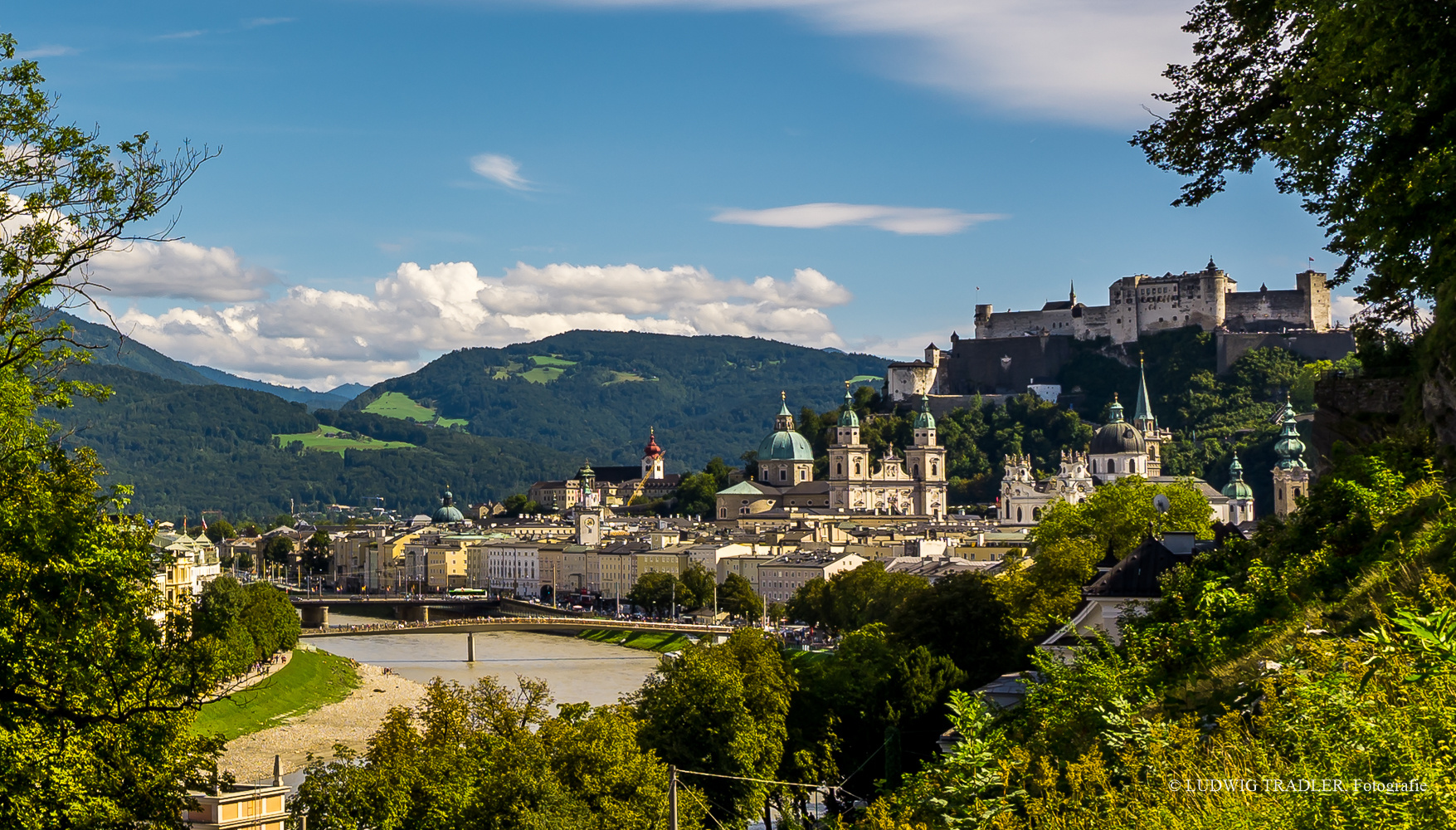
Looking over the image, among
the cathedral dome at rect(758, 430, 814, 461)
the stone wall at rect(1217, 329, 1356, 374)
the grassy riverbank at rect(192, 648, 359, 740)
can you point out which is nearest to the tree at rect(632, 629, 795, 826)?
the grassy riverbank at rect(192, 648, 359, 740)

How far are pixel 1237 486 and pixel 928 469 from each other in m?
27.2

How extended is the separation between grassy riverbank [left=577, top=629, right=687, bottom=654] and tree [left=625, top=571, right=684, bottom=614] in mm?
8662

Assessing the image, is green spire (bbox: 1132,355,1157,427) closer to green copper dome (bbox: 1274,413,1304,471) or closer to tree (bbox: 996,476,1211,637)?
green copper dome (bbox: 1274,413,1304,471)

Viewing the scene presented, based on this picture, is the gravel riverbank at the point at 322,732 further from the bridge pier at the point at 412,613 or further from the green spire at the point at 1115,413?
the green spire at the point at 1115,413

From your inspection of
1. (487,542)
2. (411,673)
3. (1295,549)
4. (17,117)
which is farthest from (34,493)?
(487,542)

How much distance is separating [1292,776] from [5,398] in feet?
22.0

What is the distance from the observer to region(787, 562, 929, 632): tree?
2263 inches

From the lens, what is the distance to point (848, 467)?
115 m

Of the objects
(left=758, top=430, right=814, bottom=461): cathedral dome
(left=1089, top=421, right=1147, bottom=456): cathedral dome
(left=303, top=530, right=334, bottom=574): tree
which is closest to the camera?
(left=1089, top=421, right=1147, bottom=456): cathedral dome

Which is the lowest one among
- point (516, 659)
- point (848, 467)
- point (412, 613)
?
point (516, 659)

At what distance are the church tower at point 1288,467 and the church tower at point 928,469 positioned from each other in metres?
27.8

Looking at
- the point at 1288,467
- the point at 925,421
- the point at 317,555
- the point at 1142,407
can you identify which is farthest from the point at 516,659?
the point at 317,555

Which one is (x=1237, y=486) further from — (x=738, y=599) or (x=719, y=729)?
(x=719, y=729)

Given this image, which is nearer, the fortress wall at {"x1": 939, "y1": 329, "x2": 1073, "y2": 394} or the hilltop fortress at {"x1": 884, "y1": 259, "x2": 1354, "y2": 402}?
the hilltop fortress at {"x1": 884, "y1": 259, "x2": 1354, "y2": 402}
